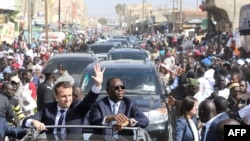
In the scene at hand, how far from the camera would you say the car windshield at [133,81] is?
1345cm

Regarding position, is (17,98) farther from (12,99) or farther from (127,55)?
(127,55)

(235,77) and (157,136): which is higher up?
(235,77)

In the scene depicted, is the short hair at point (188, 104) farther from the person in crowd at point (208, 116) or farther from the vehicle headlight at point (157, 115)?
the vehicle headlight at point (157, 115)

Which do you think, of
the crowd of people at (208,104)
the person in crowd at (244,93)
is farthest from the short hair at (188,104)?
the person in crowd at (244,93)

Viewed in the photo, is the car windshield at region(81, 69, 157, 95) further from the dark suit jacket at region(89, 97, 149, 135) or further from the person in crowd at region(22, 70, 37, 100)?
the dark suit jacket at region(89, 97, 149, 135)

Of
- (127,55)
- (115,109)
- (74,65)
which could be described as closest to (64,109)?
(115,109)

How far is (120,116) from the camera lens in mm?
7883

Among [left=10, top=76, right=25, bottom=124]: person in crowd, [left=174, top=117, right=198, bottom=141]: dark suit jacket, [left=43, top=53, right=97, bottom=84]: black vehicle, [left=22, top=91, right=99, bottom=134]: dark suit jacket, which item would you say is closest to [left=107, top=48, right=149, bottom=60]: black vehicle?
[left=43, top=53, right=97, bottom=84]: black vehicle

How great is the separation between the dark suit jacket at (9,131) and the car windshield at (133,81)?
4.05 metres

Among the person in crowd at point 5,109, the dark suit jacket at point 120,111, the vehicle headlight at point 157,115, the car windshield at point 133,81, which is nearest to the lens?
the dark suit jacket at point 120,111

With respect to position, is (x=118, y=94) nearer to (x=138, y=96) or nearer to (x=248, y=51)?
(x=138, y=96)

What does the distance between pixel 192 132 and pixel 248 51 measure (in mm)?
16960

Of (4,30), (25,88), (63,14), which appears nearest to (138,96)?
(25,88)

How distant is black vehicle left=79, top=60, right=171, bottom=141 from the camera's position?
12.3 metres
